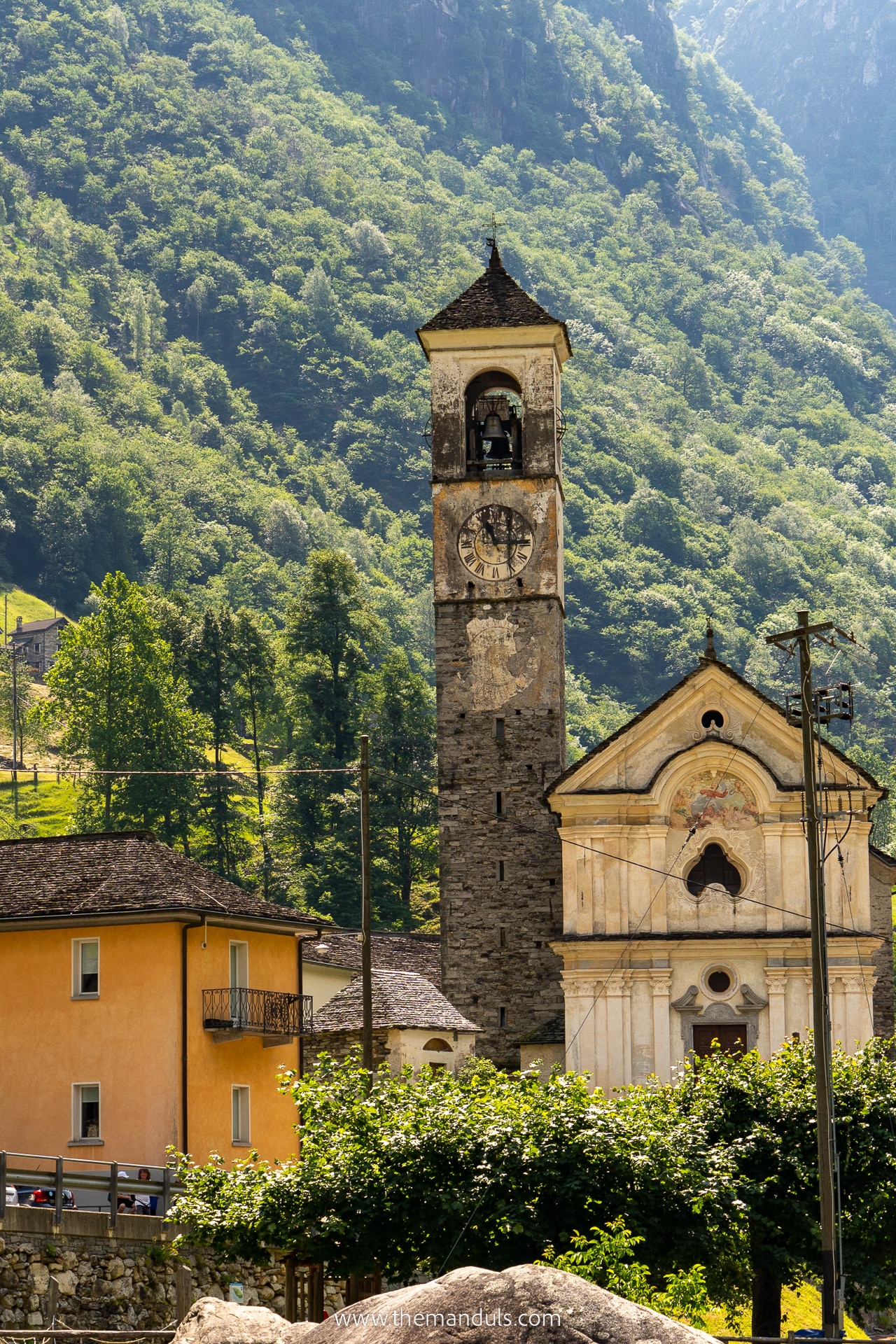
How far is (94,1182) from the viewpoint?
101ft

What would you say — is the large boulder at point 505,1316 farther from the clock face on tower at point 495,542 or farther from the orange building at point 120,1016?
the clock face on tower at point 495,542

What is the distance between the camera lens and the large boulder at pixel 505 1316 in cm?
1495

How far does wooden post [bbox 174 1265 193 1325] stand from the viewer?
30.6 metres

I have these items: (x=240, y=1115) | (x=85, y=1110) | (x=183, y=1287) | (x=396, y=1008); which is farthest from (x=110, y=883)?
(x=183, y=1287)

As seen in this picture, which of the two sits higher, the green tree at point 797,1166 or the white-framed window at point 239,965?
the white-framed window at point 239,965

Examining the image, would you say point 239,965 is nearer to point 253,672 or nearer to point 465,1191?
point 465,1191

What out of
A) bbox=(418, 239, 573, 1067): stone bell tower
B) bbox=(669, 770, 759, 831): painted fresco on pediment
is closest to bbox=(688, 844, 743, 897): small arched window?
bbox=(669, 770, 759, 831): painted fresco on pediment

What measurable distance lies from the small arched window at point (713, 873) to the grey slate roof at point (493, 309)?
1505 cm

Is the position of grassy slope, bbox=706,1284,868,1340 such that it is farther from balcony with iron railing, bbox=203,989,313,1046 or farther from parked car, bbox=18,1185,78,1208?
parked car, bbox=18,1185,78,1208

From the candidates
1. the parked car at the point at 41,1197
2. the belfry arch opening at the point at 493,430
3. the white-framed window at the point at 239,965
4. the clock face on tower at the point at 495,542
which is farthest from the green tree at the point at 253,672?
the parked car at the point at 41,1197

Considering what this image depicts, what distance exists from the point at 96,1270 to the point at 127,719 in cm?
6526

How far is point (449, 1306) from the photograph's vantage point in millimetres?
15539

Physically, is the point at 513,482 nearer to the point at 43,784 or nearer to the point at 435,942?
the point at 435,942

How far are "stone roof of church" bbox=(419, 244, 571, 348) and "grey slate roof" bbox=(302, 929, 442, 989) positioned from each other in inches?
641
